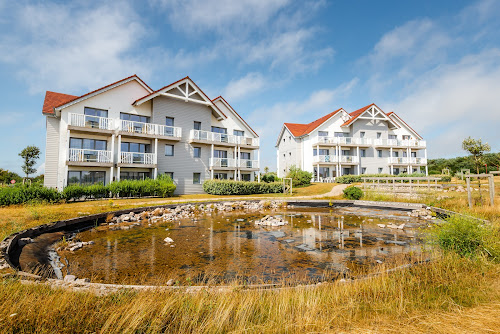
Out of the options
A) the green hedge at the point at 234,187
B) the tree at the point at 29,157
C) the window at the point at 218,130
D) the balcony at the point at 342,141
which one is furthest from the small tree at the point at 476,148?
the tree at the point at 29,157

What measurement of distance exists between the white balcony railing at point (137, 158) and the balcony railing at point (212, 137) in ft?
16.3

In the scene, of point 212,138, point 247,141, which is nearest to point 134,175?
point 212,138

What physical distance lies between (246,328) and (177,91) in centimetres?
2637

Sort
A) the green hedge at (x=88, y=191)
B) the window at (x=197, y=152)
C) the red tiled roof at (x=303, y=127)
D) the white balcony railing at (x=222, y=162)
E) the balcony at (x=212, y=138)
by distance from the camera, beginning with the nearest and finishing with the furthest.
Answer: the green hedge at (x=88, y=191), the balcony at (x=212, y=138), the window at (x=197, y=152), the white balcony railing at (x=222, y=162), the red tiled roof at (x=303, y=127)

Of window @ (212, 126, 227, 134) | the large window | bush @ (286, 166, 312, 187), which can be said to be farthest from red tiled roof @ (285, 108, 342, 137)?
the large window

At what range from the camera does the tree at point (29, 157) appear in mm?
33062

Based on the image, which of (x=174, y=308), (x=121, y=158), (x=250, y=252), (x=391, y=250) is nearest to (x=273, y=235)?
(x=250, y=252)

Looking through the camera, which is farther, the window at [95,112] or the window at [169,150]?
the window at [169,150]

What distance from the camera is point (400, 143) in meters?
39.6

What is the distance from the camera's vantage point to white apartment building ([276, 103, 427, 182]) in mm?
36438

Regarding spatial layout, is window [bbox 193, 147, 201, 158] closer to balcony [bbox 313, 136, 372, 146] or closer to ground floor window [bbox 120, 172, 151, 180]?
ground floor window [bbox 120, 172, 151, 180]

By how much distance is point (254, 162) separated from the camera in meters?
29.4

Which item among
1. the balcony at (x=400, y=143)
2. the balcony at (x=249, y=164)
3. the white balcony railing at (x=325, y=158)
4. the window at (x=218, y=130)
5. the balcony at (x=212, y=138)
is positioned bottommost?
the balcony at (x=249, y=164)

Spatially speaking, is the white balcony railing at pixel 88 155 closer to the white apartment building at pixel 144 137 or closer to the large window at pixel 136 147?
the white apartment building at pixel 144 137
